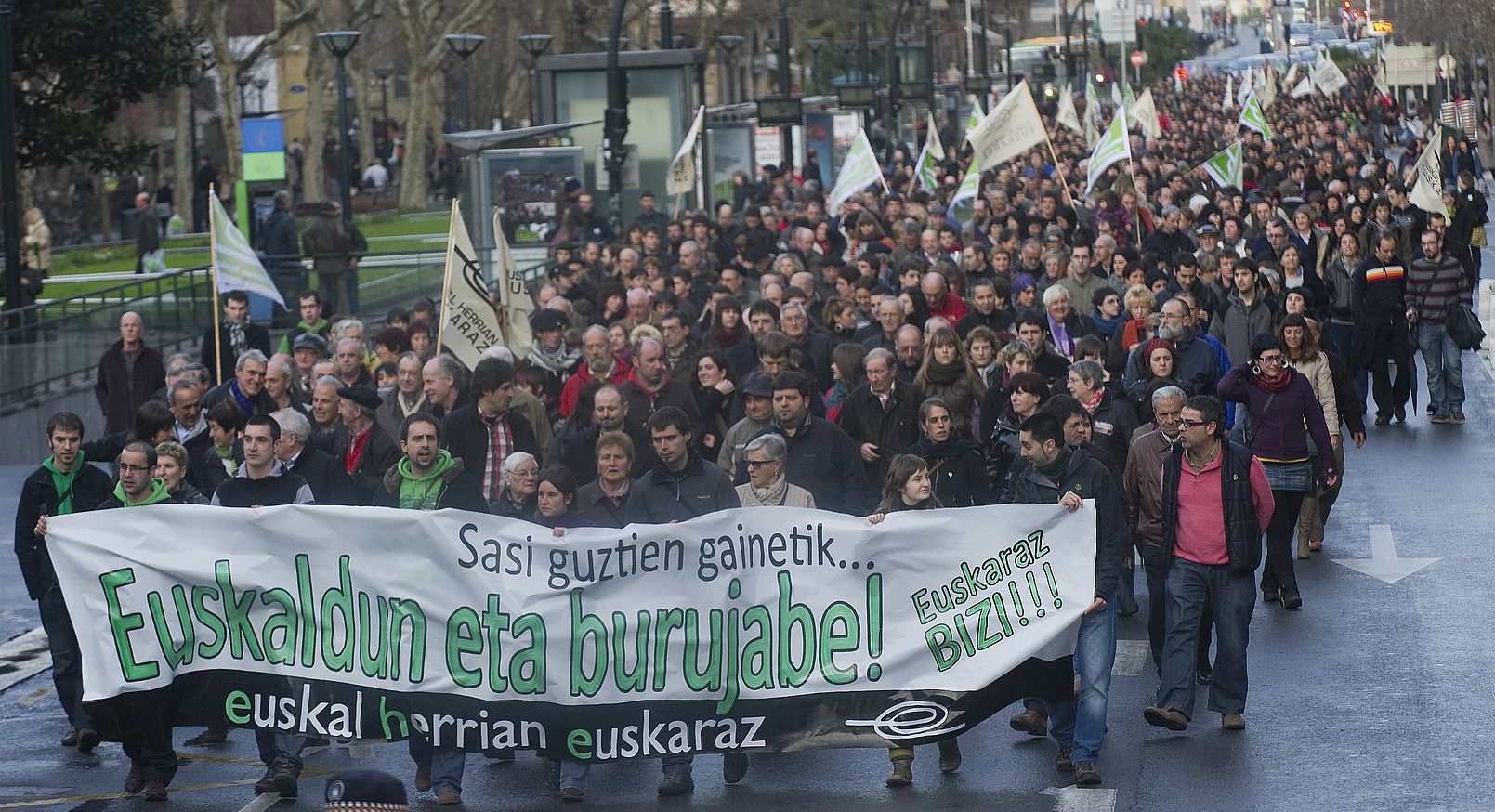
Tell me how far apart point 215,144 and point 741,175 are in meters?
33.3

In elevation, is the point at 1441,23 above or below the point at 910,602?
above

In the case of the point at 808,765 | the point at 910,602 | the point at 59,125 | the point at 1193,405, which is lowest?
the point at 808,765

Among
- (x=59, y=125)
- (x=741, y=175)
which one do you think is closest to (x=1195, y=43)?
(x=741, y=175)

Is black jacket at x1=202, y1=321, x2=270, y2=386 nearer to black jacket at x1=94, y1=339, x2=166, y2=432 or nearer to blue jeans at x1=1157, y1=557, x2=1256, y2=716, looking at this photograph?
black jacket at x1=94, y1=339, x2=166, y2=432

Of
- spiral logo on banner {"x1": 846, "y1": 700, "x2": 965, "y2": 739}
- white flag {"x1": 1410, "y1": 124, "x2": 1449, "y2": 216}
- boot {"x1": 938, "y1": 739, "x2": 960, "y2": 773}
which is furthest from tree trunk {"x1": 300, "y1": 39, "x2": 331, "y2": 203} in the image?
spiral logo on banner {"x1": 846, "y1": 700, "x2": 965, "y2": 739}

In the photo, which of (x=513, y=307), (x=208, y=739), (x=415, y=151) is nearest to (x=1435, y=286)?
(x=513, y=307)

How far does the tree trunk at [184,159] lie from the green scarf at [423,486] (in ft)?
121

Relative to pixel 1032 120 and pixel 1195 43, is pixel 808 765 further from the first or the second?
pixel 1195 43

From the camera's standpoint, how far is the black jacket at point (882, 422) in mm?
12352

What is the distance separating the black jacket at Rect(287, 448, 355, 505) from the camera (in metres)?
10.3

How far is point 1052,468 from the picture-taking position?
9.48 metres

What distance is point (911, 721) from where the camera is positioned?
354 inches

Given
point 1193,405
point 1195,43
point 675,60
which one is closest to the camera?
point 1193,405

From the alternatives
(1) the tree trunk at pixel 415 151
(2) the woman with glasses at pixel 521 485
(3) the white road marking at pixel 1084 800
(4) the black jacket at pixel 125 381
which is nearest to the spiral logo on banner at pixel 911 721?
(3) the white road marking at pixel 1084 800
